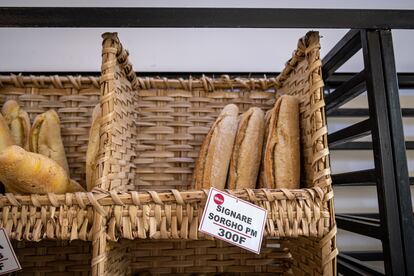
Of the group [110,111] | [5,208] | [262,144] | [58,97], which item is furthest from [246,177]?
[58,97]

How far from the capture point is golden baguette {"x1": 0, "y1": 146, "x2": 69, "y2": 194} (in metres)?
0.61

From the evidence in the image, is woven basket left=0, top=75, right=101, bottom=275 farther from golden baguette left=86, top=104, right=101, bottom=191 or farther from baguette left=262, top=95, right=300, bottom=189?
baguette left=262, top=95, right=300, bottom=189

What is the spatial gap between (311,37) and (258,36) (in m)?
0.71

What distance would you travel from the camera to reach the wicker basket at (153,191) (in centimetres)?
61

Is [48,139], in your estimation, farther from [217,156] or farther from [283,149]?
[283,149]

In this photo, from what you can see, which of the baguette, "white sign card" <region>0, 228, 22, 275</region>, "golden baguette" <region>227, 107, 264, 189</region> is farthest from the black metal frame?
"white sign card" <region>0, 228, 22, 275</region>

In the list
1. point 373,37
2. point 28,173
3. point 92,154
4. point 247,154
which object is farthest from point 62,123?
point 373,37

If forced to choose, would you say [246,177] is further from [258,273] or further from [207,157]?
[258,273]

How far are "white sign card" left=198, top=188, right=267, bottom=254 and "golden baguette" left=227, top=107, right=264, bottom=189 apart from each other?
0.57 feet

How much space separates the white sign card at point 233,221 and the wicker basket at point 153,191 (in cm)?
3

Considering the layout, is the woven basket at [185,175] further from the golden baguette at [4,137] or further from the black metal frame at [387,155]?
the golden baguette at [4,137]

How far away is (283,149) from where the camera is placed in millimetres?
730

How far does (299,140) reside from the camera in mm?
757

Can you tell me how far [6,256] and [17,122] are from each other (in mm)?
413
